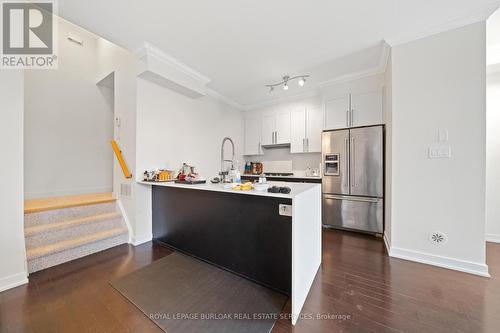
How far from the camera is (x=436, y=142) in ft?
6.73

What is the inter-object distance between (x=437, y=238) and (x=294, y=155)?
9.25ft

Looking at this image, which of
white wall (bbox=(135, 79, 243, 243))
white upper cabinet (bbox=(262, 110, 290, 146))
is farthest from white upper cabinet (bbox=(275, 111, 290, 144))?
white wall (bbox=(135, 79, 243, 243))

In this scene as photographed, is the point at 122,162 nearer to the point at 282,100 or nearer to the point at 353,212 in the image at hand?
the point at 282,100

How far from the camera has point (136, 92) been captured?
2.61 metres

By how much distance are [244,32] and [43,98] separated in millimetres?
3679

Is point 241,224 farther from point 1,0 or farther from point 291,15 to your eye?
point 1,0

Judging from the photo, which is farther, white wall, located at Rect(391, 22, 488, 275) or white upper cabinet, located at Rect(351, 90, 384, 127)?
white upper cabinet, located at Rect(351, 90, 384, 127)

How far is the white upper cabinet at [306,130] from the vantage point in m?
3.87

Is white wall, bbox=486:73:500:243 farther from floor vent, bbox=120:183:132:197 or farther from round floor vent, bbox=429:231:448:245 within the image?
floor vent, bbox=120:183:132:197

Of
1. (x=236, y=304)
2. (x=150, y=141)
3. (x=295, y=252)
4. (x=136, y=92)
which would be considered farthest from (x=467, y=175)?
(x=136, y=92)

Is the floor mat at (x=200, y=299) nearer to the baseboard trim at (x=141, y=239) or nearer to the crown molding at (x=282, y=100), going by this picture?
the baseboard trim at (x=141, y=239)

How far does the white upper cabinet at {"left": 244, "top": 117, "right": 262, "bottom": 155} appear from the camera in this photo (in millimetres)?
4637

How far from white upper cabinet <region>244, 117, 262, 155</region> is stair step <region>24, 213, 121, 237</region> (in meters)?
3.07

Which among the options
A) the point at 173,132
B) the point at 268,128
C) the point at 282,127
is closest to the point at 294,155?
the point at 282,127
